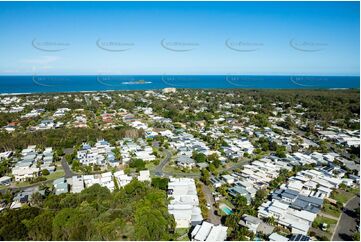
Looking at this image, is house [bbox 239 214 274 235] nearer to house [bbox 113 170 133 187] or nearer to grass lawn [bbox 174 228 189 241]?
grass lawn [bbox 174 228 189 241]

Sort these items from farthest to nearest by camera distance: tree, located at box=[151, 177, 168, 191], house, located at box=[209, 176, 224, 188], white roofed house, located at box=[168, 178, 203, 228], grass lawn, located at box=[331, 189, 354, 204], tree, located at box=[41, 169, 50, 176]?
1. tree, located at box=[41, 169, 50, 176]
2. house, located at box=[209, 176, 224, 188]
3. tree, located at box=[151, 177, 168, 191]
4. grass lawn, located at box=[331, 189, 354, 204]
5. white roofed house, located at box=[168, 178, 203, 228]

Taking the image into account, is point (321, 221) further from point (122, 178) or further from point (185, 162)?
point (122, 178)

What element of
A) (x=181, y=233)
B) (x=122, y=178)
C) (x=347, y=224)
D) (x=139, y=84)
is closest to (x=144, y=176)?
(x=122, y=178)

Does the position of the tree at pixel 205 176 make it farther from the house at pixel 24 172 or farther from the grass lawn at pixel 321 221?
the house at pixel 24 172

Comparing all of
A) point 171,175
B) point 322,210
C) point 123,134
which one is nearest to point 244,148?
point 171,175

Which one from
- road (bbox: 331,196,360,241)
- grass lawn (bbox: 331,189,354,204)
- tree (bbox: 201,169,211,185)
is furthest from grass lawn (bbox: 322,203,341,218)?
tree (bbox: 201,169,211,185)
